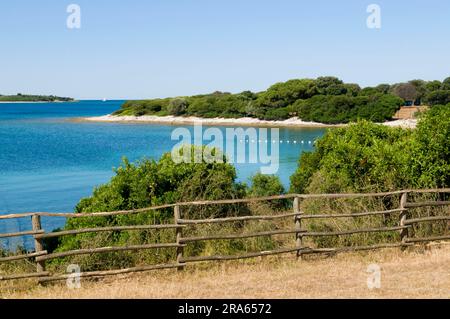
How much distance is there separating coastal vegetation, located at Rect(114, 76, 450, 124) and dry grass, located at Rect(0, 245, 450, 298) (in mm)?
81140

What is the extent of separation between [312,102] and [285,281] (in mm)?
99028

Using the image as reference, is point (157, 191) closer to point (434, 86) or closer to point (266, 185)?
point (266, 185)

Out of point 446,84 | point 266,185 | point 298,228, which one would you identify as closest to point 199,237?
point 298,228

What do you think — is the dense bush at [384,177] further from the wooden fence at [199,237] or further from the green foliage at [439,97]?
the green foliage at [439,97]

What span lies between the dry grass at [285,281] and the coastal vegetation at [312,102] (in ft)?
266

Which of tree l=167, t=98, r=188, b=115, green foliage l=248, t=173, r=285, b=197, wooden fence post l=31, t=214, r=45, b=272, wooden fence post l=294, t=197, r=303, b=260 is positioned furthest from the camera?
tree l=167, t=98, r=188, b=115

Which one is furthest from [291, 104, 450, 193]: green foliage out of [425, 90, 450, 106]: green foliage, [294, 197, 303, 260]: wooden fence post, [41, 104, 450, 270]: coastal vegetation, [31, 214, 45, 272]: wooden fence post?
[425, 90, 450, 106]: green foliage

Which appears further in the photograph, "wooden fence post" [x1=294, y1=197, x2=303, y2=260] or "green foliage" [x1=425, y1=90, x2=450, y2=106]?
"green foliage" [x1=425, y1=90, x2=450, y2=106]

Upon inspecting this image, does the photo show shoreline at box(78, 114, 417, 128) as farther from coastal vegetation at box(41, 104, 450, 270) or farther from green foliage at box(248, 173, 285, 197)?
coastal vegetation at box(41, 104, 450, 270)

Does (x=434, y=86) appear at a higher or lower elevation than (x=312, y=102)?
higher

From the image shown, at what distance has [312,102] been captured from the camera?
106125 mm

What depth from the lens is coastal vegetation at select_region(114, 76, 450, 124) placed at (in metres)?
96.8

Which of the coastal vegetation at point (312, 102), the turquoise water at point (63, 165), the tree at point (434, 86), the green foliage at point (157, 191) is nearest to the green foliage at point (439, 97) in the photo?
the coastal vegetation at point (312, 102)
